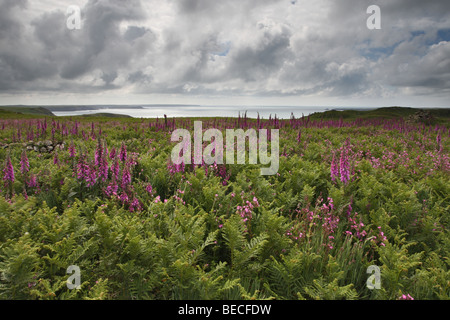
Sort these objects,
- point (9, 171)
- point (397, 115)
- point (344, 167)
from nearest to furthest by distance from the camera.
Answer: point (9, 171), point (344, 167), point (397, 115)

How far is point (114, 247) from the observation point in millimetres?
3271

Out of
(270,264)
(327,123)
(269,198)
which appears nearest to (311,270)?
(270,264)

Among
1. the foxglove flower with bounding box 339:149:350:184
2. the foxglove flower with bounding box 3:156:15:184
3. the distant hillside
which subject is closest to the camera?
the foxglove flower with bounding box 3:156:15:184

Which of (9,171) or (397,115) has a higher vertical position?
(397,115)

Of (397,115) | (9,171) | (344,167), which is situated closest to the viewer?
(9,171)

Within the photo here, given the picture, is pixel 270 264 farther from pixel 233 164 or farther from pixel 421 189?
pixel 421 189

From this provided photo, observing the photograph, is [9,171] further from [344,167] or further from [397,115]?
[397,115]

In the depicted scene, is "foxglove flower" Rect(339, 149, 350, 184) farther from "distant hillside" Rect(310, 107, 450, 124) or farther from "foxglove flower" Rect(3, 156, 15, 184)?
"distant hillside" Rect(310, 107, 450, 124)

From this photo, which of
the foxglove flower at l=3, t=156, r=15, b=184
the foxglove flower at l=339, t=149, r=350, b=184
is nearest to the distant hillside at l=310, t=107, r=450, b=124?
the foxglove flower at l=339, t=149, r=350, b=184

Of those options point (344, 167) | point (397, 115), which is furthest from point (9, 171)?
point (397, 115)

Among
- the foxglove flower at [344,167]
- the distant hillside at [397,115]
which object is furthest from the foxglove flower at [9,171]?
the distant hillside at [397,115]

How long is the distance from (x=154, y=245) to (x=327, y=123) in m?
20.1

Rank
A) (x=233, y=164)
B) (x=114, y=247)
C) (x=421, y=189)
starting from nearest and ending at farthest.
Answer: (x=114, y=247) < (x=421, y=189) < (x=233, y=164)

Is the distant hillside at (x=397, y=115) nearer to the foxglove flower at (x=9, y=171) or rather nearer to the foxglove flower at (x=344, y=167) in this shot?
the foxglove flower at (x=344, y=167)
